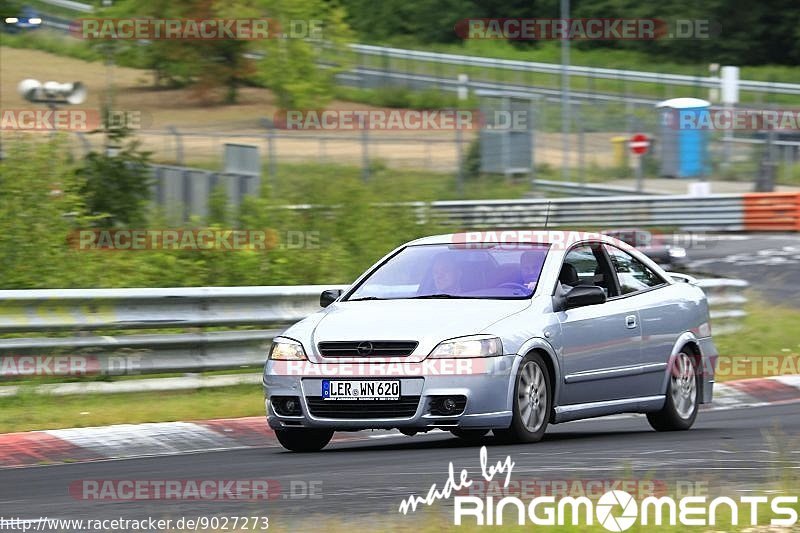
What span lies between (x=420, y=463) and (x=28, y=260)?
301 inches

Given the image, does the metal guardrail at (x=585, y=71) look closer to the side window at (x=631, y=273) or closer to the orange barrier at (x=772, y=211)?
the orange barrier at (x=772, y=211)

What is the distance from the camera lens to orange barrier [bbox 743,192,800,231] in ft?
107

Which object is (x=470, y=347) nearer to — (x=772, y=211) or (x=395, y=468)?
(x=395, y=468)

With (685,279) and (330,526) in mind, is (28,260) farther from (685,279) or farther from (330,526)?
(330,526)

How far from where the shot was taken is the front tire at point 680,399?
11.4 metres

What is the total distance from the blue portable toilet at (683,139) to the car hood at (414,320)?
2887cm

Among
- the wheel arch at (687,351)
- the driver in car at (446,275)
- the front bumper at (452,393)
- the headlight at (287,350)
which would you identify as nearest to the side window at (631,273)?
the wheel arch at (687,351)

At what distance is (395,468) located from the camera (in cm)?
889

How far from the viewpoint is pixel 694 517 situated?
267 inches

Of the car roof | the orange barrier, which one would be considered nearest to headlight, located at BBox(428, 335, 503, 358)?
the car roof

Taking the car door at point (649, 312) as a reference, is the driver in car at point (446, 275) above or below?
above

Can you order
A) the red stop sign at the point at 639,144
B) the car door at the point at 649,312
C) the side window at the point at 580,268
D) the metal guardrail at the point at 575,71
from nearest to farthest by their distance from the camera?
1. the side window at the point at 580,268
2. the car door at the point at 649,312
3. the red stop sign at the point at 639,144
4. the metal guardrail at the point at 575,71

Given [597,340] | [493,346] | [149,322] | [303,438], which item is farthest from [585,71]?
[493,346]

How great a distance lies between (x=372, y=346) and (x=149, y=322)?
3.72m
